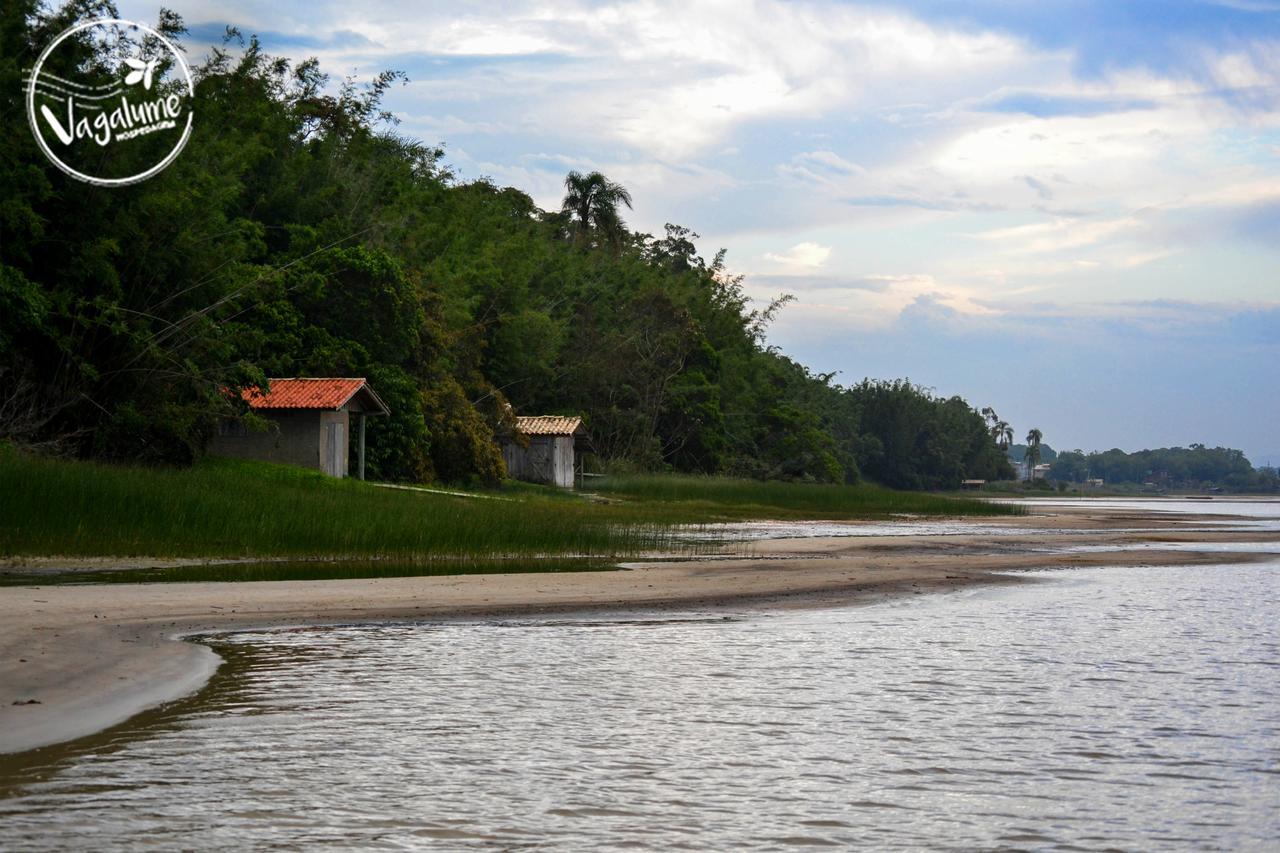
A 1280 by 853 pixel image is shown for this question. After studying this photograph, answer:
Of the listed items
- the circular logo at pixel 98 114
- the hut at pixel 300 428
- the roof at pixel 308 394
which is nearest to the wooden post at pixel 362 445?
the hut at pixel 300 428

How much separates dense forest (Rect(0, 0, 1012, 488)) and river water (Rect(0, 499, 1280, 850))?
69.1 ft

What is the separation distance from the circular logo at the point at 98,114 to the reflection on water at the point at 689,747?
2172 cm

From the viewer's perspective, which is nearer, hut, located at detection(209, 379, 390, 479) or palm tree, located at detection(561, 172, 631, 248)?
hut, located at detection(209, 379, 390, 479)

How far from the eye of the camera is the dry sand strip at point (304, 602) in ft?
32.1

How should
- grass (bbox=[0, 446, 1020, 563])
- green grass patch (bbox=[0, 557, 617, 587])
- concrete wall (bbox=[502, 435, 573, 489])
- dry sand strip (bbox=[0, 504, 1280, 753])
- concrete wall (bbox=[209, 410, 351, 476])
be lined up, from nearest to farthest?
dry sand strip (bbox=[0, 504, 1280, 753]), green grass patch (bbox=[0, 557, 617, 587]), grass (bbox=[0, 446, 1020, 563]), concrete wall (bbox=[209, 410, 351, 476]), concrete wall (bbox=[502, 435, 573, 489])

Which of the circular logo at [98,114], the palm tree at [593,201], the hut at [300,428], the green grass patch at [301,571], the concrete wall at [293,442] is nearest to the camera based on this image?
the green grass patch at [301,571]

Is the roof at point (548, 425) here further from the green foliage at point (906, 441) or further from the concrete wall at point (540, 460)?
the green foliage at point (906, 441)

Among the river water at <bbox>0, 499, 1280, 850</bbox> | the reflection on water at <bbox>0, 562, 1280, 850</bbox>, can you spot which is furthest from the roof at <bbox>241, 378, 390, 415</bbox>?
the reflection on water at <bbox>0, 562, 1280, 850</bbox>

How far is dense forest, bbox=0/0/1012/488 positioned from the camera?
32094 mm

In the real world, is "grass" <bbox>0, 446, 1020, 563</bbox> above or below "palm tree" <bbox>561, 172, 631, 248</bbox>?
below

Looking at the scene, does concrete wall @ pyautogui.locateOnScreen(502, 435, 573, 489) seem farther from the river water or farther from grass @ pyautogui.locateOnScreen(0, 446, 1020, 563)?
the river water

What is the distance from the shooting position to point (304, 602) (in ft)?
51.6

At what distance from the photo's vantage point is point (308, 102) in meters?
54.5

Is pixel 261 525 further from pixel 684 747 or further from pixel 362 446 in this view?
pixel 362 446
